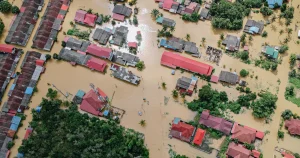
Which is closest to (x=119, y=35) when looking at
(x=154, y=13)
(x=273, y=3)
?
(x=154, y=13)

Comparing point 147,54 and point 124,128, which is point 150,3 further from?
point 124,128

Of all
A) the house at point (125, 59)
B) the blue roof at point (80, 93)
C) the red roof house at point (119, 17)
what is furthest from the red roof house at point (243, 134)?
the red roof house at point (119, 17)

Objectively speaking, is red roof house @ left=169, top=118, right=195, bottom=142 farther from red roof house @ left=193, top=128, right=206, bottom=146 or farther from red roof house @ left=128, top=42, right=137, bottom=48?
Answer: red roof house @ left=128, top=42, right=137, bottom=48

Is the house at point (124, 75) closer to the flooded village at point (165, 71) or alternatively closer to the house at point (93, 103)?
the flooded village at point (165, 71)

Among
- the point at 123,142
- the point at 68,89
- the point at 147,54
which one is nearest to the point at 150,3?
the point at 147,54

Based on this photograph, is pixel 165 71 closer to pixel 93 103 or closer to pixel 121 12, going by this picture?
pixel 93 103
